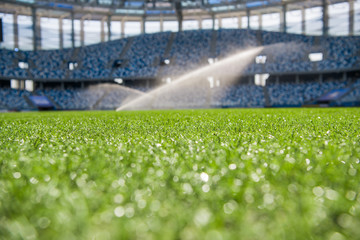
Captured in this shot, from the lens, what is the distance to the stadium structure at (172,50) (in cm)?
3891

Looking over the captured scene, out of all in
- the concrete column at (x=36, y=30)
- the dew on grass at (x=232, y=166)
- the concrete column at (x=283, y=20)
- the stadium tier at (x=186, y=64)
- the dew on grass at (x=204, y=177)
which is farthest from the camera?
the concrete column at (x=283, y=20)

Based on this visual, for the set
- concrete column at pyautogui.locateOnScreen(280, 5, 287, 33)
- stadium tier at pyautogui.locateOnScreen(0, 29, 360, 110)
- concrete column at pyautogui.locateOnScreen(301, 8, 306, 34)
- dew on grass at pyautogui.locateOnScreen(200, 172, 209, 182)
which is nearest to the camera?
dew on grass at pyautogui.locateOnScreen(200, 172, 209, 182)

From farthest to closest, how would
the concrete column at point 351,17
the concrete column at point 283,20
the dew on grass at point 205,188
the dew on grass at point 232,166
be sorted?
1. the concrete column at point 283,20
2. the concrete column at point 351,17
3. the dew on grass at point 232,166
4. the dew on grass at point 205,188

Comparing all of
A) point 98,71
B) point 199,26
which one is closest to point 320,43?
point 199,26

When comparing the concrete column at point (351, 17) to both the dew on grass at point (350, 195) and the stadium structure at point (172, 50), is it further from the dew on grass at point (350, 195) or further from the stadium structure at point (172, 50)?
the dew on grass at point (350, 195)

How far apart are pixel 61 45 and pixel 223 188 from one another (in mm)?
52224

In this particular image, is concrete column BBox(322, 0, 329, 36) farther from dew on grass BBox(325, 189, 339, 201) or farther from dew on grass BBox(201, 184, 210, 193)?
dew on grass BBox(201, 184, 210, 193)

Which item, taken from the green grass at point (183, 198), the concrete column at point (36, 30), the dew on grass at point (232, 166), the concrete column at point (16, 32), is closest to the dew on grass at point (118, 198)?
the green grass at point (183, 198)

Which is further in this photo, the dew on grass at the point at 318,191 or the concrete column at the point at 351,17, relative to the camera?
the concrete column at the point at 351,17

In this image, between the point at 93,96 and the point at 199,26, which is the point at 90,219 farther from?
the point at 199,26

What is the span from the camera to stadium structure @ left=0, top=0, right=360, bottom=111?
3891 cm

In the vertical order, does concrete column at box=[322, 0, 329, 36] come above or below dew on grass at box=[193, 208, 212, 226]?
above

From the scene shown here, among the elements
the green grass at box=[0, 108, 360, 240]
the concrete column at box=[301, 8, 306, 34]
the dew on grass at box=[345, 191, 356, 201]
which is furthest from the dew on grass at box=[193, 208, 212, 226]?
the concrete column at box=[301, 8, 306, 34]

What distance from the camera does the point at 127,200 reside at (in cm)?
109
